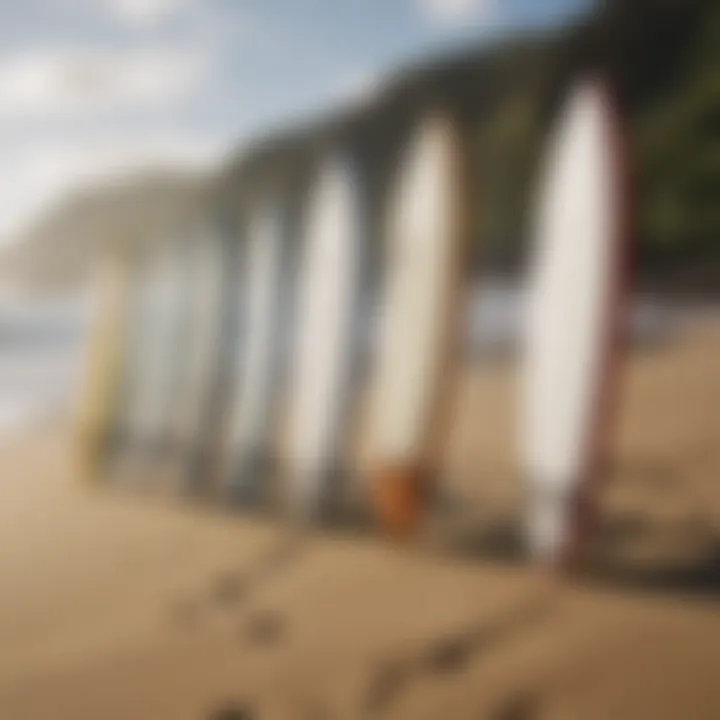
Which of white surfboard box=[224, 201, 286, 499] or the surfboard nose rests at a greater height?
white surfboard box=[224, 201, 286, 499]

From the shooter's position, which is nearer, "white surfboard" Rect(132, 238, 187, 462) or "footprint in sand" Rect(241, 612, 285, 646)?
"footprint in sand" Rect(241, 612, 285, 646)

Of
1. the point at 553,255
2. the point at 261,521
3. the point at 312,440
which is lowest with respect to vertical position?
the point at 261,521

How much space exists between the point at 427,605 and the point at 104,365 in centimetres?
50

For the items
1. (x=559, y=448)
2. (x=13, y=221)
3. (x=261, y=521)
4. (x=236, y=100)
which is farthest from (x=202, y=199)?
(x=559, y=448)

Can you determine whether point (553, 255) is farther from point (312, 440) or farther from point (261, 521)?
point (261, 521)

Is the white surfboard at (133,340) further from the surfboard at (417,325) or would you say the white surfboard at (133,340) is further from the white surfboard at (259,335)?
the surfboard at (417,325)

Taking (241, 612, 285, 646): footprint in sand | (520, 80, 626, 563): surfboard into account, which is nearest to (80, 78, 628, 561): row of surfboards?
(520, 80, 626, 563): surfboard

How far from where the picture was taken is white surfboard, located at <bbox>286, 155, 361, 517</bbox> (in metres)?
1.40

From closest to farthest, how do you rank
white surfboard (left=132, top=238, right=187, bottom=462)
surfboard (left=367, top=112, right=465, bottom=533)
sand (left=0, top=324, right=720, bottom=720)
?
sand (left=0, top=324, right=720, bottom=720) → surfboard (left=367, top=112, right=465, bottom=533) → white surfboard (left=132, top=238, right=187, bottom=462)

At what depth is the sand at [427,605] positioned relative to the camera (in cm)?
125

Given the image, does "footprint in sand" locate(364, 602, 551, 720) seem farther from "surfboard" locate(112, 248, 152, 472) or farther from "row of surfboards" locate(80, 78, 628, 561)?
"surfboard" locate(112, 248, 152, 472)

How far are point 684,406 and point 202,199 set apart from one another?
63 centimetres

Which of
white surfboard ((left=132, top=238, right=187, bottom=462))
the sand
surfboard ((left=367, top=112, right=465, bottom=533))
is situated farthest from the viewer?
white surfboard ((left=132, top=238, right=187, bottom=462))

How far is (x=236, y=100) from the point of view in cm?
145
